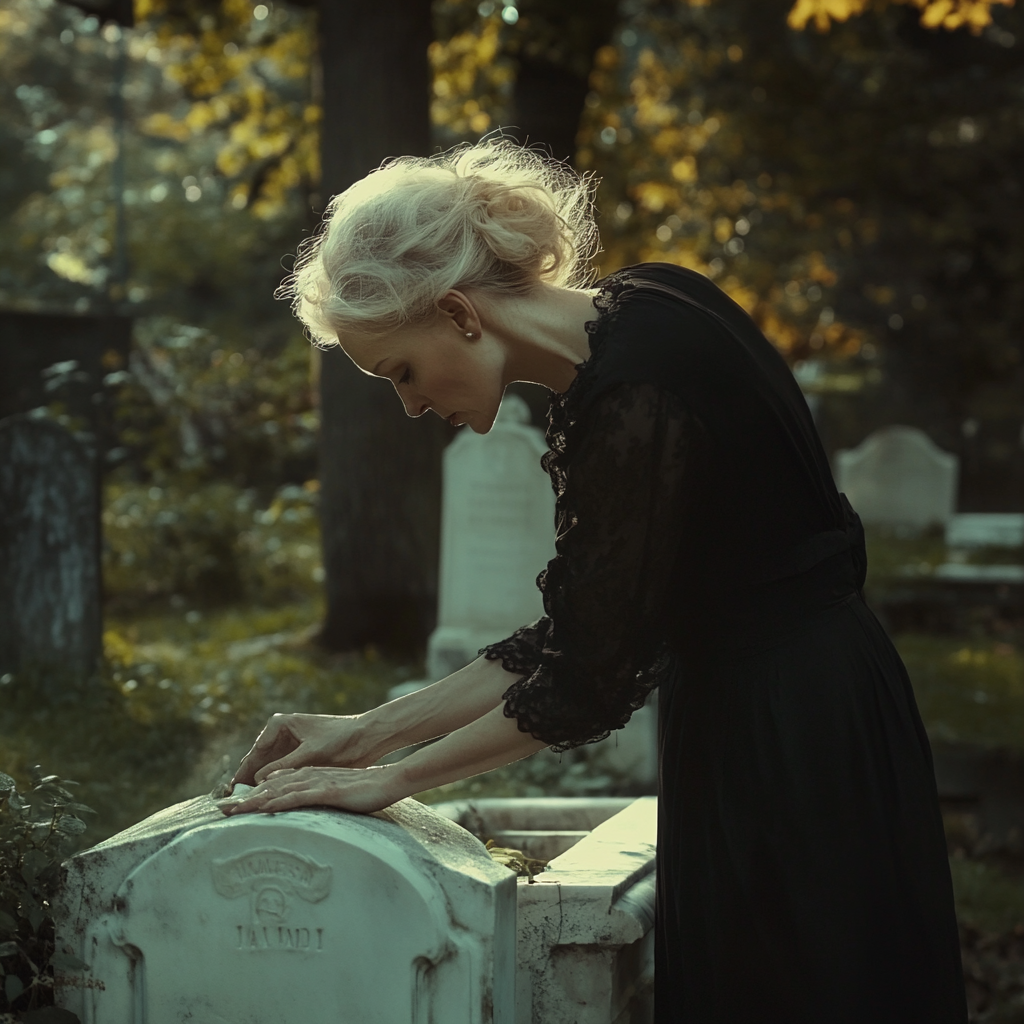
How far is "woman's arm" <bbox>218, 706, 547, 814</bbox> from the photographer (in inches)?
78.8

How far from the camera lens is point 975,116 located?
13477 millimetres

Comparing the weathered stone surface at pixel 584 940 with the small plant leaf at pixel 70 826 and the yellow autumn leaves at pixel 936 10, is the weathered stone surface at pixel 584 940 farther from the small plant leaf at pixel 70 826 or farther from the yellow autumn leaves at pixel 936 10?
the yellow autumn leaves at pixel 936 10

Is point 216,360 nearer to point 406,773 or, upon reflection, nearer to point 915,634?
point 915,634

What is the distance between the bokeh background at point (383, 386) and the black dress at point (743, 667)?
1.63 m

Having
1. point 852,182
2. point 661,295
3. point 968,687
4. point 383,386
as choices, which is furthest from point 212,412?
point 661,295

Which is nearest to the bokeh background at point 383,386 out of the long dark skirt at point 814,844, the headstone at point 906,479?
the headstone at point 906,479

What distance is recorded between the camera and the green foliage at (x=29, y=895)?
211 cm

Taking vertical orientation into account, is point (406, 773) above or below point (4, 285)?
below

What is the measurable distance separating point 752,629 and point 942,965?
1.90ft

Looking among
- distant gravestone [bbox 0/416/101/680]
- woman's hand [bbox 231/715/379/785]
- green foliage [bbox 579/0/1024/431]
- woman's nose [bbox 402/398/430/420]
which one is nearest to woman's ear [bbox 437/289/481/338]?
woman's nose [bbox 402/398/430/420]

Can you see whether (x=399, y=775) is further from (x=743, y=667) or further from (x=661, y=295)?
(x=661, y=295)

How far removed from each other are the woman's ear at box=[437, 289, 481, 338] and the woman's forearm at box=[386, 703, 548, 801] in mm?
576

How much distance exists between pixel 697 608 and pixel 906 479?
45.2 feet

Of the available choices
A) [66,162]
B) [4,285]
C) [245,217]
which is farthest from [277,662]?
[66,162]
